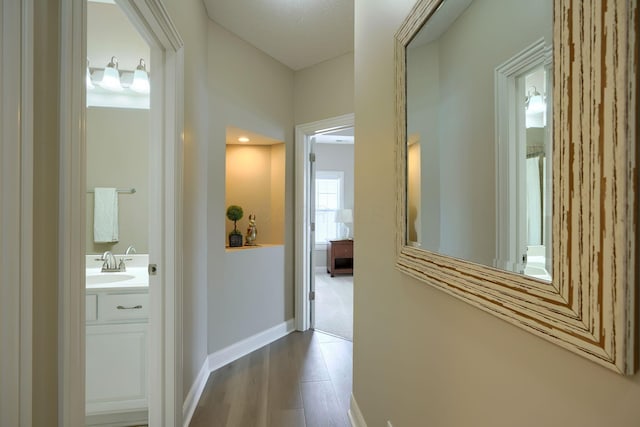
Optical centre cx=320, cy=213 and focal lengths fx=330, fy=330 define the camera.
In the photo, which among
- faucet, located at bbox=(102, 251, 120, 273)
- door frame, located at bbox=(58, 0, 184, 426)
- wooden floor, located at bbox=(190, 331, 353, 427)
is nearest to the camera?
door frame, located at bbox=(58, 0, 184, 426)

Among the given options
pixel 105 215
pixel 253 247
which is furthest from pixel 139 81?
pixel 253 247

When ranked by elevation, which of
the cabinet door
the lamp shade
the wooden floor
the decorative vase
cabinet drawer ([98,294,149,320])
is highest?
the lamp shade

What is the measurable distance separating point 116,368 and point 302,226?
199cm

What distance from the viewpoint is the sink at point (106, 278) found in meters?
2.12

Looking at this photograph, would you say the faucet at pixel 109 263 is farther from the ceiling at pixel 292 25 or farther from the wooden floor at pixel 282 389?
the ceiling at pixel 292 25

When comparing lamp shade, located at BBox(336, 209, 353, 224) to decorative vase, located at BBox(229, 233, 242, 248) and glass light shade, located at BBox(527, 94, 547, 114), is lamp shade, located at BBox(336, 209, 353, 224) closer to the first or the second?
decorative vase, located at BBox(229, 233, 242, 248)

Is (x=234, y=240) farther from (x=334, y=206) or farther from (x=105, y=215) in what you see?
(x=334, y=206)

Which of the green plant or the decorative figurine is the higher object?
the green plant

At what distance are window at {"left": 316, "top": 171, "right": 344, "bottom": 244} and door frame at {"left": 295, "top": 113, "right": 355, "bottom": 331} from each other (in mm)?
3629

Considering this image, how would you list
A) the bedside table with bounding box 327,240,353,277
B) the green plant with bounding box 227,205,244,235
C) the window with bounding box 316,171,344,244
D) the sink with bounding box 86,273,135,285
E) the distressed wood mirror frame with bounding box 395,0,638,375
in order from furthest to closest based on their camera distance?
the window with bounding box 316,171,344,244 → the bedside table with bounding box 327,240,353,277 → the green plant with bounding box 227,205,244,235 → the sink with bounding box 86,273,135,285 → the distressed wood mirror frame with bounding box 395,0,638,375

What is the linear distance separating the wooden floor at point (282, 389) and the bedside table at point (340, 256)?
3.48m

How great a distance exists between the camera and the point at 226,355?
277 centimetres

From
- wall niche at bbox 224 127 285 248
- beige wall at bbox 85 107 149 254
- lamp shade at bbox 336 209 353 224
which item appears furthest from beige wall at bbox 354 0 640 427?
lamp shade at bbox 336 209 353 224

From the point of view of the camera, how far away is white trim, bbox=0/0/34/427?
67 centimetres
